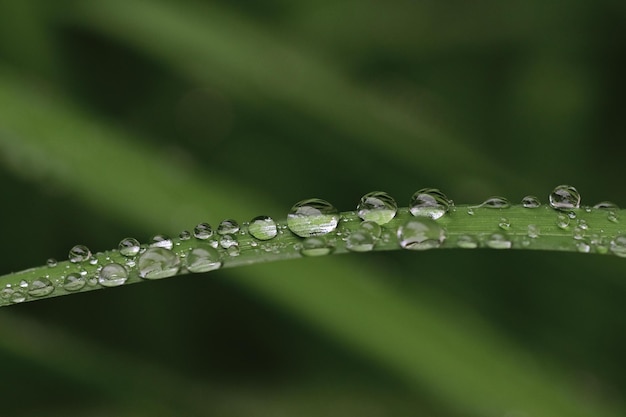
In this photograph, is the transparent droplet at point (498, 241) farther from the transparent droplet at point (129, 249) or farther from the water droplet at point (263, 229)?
the transparent droplet at point (129, 249)

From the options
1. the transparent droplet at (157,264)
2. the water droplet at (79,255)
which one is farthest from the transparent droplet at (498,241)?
the water droplet at (79,255)

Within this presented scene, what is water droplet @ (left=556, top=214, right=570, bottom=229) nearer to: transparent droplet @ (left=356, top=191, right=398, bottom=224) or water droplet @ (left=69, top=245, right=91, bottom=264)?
transparent droplet @ (left=356, top=191, right=398, bottom=224)

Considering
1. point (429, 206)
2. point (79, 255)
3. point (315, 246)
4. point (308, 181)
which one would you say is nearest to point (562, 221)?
point (429, 206)

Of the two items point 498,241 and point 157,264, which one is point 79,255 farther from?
point 498,241

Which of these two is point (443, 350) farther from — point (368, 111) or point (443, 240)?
point (368, 111)

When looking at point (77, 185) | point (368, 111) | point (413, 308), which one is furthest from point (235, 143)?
point (413, 308)

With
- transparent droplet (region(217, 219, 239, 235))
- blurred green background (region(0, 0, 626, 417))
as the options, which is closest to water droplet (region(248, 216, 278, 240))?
transparent droplet (region(217, 219, 239, 235))
